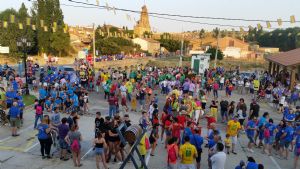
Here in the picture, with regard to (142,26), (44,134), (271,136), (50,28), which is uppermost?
(142,26)

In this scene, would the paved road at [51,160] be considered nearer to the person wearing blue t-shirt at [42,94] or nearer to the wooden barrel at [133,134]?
the person wearing blue t-shirt at [42,94]

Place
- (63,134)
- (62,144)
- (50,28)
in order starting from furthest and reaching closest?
1. (50,28)
2. (62,144)
3. (63,134)

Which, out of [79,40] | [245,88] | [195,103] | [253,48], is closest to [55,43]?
[79,40]

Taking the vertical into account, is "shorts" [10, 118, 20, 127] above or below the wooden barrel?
below

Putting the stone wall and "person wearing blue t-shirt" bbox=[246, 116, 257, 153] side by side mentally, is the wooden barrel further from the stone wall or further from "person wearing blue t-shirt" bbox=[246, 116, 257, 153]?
the stone wall

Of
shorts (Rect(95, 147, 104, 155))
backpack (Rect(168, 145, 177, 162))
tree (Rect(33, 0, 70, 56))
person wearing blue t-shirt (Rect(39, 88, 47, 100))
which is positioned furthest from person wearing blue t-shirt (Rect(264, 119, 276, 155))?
tree (Rect(33, 0, 70, 56))

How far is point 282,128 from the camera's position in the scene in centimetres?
1145

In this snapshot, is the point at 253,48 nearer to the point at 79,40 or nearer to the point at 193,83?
the point at 79,40

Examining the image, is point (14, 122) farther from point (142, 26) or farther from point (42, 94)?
point (142, 26)

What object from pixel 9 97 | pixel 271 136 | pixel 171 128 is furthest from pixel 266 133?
pixel 9 97

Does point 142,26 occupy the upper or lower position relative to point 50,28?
upper

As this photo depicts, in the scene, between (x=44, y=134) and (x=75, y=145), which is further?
(x=44, y=134)

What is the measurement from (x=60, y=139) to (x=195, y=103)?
694cm

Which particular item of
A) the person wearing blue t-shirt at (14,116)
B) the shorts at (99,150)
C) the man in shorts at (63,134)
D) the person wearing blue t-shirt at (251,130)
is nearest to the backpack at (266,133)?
the person wearing blue t-shirt at (251,130)
